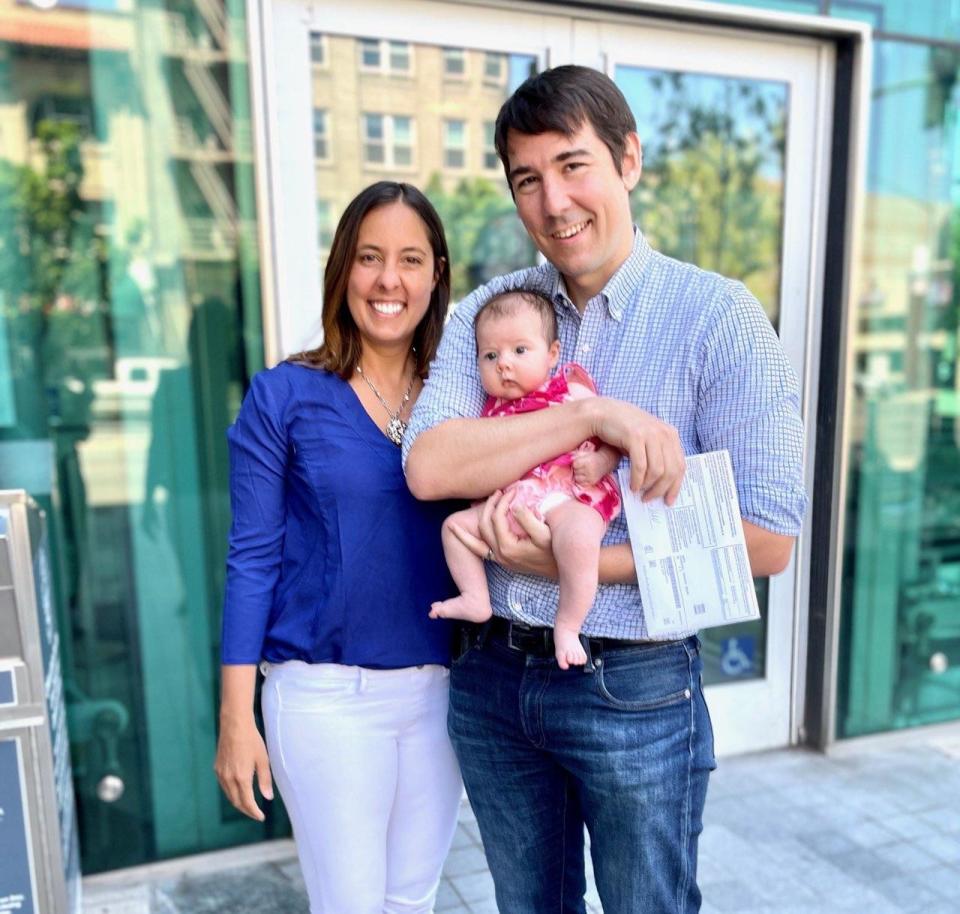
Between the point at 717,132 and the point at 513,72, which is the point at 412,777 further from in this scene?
the point at 717,132

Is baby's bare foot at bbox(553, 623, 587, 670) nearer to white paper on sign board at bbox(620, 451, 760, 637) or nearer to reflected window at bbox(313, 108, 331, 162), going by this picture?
white paper on sign board at bbox(620, 451, 760, 637)

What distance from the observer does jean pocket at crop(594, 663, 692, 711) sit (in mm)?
1406

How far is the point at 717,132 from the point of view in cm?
334

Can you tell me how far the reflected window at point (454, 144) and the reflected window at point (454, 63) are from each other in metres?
0.15

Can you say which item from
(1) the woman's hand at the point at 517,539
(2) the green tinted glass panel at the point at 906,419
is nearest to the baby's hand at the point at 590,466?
(1) the woman's hand at the point at 517,539

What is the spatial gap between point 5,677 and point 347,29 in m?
2.10

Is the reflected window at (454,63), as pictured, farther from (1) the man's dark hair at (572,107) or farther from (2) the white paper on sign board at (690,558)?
(2) the white paper on sign board at (690,558)

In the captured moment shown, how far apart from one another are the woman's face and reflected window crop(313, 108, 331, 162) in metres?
1.29

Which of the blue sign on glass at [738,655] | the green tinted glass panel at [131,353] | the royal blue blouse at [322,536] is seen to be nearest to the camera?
the royal blue blouse at [322,536]

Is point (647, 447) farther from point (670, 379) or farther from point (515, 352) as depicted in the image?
point (515, 352)

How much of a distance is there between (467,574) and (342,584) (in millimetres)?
260

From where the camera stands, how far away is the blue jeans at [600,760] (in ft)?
4.64

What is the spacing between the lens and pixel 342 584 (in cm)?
160

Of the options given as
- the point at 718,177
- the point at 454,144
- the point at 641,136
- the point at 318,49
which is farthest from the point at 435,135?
the point at 718,177
